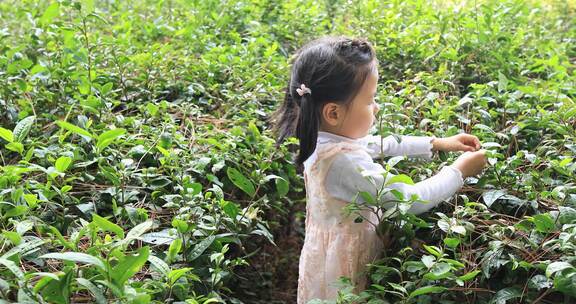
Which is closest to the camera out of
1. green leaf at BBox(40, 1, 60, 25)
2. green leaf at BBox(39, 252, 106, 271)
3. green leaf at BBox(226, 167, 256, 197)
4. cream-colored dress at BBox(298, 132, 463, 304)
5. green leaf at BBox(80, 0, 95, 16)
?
green leaf at BBox(39, 252, 106, 271)

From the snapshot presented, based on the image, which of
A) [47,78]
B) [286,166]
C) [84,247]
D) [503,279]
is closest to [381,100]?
[286,166]

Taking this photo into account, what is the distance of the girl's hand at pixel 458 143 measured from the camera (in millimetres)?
2100

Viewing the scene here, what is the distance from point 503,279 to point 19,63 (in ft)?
7.45

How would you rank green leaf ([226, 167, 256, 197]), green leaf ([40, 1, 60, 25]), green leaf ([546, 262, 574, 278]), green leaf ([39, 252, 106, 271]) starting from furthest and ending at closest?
green leaf ([40, 1, 60, 25]) < green leaf ([226, 167, 256, 197]) < green leaf ([546, 262, 574, 278]) < green leaf ([39, 252, 106, 271])

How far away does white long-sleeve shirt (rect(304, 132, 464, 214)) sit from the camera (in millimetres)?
1858

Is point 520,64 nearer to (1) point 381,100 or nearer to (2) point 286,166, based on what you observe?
(1) point 381,100

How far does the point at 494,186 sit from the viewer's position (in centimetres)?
198

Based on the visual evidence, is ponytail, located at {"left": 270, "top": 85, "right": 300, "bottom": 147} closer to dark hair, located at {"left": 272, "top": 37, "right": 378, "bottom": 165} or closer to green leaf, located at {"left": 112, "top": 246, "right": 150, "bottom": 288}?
dark hair, located at {"left": 272, "top": 37, "right": 378, "bottom": 165}

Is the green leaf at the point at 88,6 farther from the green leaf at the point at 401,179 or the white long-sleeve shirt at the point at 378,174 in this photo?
the green leaf at the point at 401,179

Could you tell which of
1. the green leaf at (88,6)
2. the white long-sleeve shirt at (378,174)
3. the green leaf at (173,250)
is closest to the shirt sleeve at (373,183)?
the white long-sleeve shirt at (378,174)

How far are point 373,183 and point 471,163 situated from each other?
341mm

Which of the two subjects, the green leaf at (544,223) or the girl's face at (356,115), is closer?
the green leaf at (544,223)

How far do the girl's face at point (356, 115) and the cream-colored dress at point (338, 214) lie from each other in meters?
0.03

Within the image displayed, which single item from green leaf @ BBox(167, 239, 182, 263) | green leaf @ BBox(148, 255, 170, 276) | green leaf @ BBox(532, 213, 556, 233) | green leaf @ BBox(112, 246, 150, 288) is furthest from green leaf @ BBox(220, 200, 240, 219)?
green leaf @ BBox(532, 213, 556, 233)
